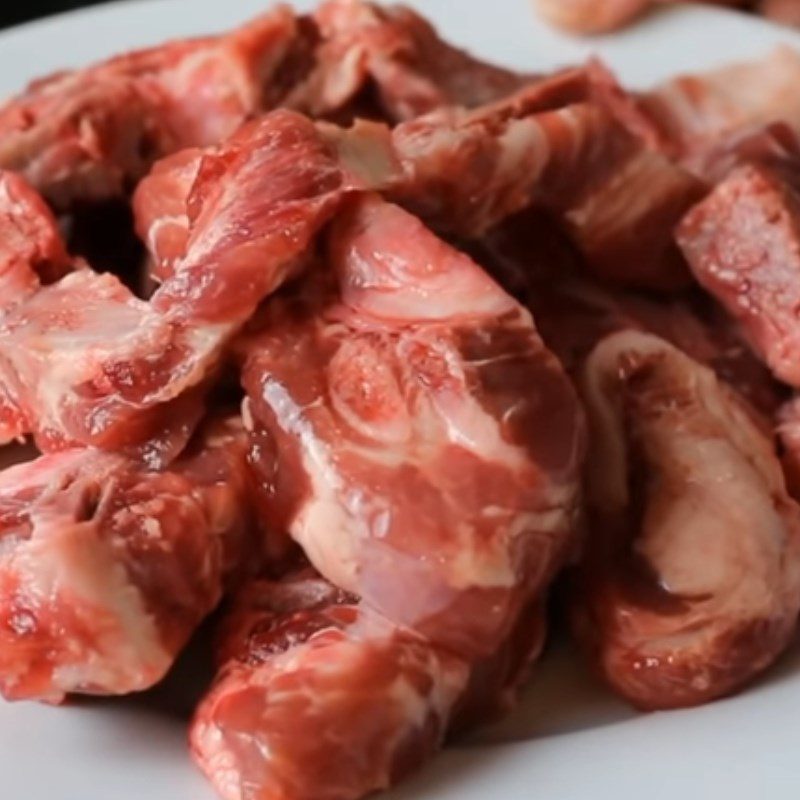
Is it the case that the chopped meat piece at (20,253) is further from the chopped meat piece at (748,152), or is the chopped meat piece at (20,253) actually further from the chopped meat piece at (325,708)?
the chopped meat piece at (748,152)

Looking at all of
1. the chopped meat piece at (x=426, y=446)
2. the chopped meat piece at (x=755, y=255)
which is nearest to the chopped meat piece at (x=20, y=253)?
the chopped meat piece at (x=426, y=446)

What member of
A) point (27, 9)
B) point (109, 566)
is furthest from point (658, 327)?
point (27, 9)

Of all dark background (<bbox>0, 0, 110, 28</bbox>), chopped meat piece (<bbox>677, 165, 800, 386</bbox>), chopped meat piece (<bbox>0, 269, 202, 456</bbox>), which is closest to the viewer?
chopped meat piece (<bbox>0, 269, 202, 456</bbox>)

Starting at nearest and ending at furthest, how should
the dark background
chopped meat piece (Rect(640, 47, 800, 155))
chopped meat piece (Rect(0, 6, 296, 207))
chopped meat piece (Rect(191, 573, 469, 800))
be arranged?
chopped meat piece (Rect(191, 573, 469, 800)) < chopped meat piece (Rect(0, 6, 296, 207)) < chopped meat piece (Rect(640, 47, 800, 155)) < the dark background

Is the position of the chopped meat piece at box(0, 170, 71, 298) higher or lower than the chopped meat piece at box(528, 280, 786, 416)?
higher

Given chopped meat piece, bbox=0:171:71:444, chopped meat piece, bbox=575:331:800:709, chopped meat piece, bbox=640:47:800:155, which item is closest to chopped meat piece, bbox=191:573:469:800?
chopped meat piece, bbox=575:331:800:709

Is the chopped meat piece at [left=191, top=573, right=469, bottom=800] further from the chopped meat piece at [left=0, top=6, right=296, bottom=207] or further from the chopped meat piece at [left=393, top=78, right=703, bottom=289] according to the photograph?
the chopped meat piece at [left=0, top=6, right=296, bottom=207]

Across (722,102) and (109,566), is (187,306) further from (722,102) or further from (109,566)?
(722,102)
